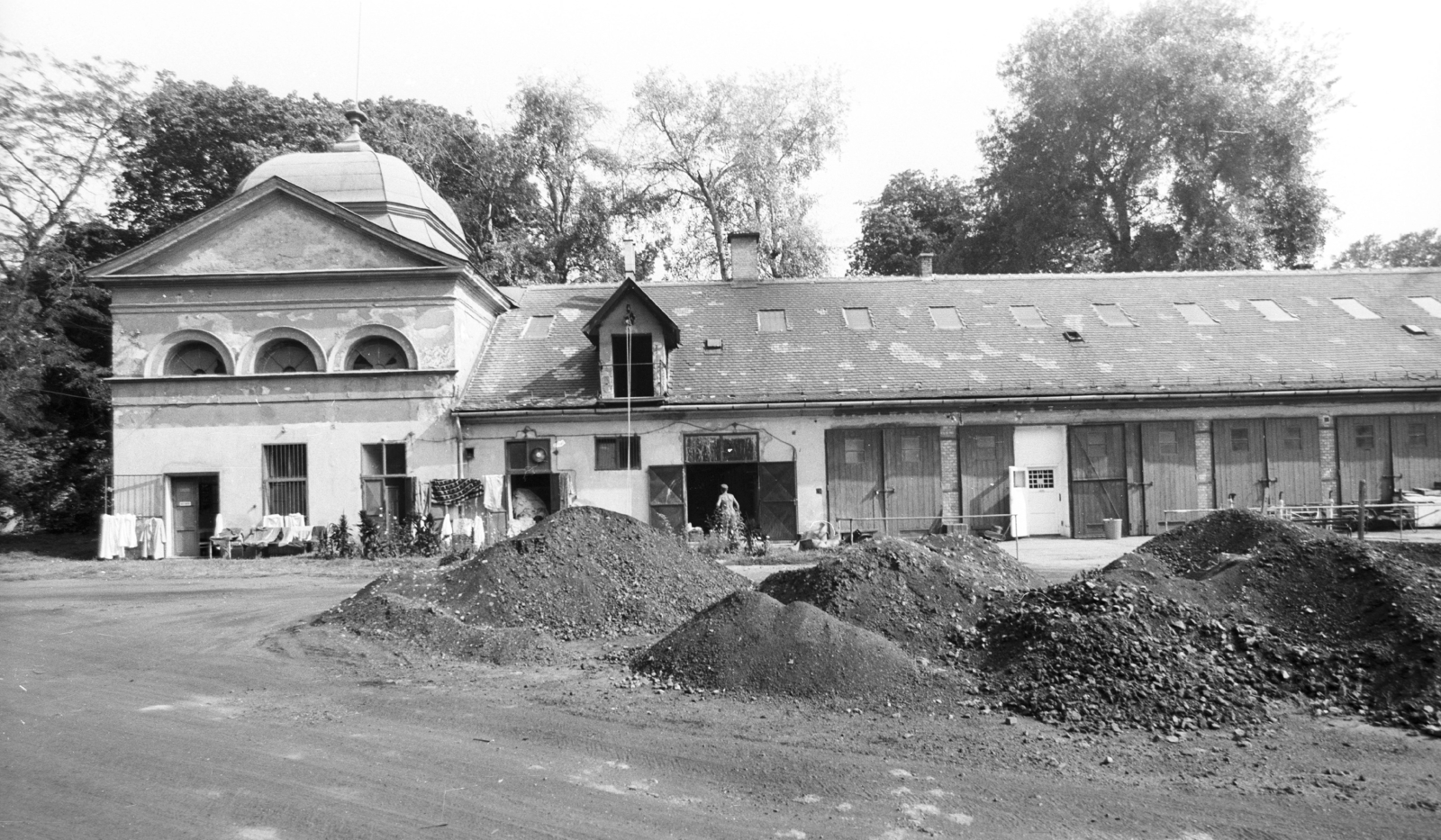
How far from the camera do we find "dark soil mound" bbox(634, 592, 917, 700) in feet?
26.2

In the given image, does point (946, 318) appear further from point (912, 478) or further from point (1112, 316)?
point (912, 478)

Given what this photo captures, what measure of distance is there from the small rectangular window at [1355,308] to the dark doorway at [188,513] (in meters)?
31.6

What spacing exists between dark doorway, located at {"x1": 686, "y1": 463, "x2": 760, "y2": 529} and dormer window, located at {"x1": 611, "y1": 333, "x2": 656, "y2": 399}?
7.98 ft

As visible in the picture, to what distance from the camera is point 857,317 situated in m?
25.6

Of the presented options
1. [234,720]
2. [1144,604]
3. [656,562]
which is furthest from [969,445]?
[234,720]

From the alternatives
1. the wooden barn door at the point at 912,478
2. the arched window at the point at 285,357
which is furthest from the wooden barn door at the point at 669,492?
the arched window at the point at 285,357

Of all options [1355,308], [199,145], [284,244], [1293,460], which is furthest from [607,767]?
[199,145]

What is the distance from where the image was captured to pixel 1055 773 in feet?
19.8

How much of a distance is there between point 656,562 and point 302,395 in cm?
1338

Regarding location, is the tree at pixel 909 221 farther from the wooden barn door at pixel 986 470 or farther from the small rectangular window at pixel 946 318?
the wooden barn door at pixel 986 470

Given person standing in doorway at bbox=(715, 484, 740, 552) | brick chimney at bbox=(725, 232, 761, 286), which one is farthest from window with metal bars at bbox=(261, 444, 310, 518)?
brick chimney at bbox=(725, 232, 761, 286)

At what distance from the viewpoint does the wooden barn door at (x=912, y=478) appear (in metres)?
21.6

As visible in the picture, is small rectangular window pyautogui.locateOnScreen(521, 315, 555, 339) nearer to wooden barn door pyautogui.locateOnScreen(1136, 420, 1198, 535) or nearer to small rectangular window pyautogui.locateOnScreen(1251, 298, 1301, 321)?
wooden barn door pyautogui.locateOnScreen(1136, 420, 1198, 535)

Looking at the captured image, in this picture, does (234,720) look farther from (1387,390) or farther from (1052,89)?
(1052,89)
